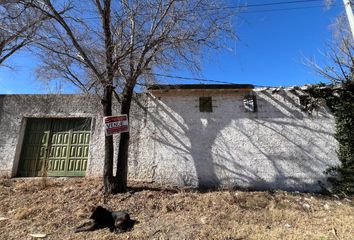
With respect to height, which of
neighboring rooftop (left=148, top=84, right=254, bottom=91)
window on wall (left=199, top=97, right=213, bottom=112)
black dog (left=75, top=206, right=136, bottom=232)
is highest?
neighboring rooftop (left=148, top=84, right=254, bottom=91)

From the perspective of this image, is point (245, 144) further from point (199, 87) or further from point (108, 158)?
point (108, 158)

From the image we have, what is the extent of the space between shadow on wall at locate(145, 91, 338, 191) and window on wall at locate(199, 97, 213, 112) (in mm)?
141

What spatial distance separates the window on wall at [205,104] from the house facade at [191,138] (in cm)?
3

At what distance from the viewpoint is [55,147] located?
25.3ft

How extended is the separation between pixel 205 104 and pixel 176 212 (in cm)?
361

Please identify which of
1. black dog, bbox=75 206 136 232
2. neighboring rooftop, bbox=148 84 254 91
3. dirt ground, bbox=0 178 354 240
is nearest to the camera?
dirt ground, bbox=0 178 354 240

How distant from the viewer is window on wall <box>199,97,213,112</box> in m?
7.52

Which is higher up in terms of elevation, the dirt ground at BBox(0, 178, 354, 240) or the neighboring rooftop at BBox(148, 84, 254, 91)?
the neighboring rooftop at BBox(148, 84, 254, 91)

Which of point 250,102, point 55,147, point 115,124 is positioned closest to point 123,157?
point 115,124

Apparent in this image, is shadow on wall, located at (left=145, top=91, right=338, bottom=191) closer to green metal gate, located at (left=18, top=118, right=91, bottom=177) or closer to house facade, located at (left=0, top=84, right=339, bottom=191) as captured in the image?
house facade, located at (left=0, top=84, right=339, bottom=191)

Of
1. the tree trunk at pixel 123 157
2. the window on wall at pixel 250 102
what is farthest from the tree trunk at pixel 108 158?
the window on wall at pixel 250 102

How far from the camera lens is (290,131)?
7.18 m

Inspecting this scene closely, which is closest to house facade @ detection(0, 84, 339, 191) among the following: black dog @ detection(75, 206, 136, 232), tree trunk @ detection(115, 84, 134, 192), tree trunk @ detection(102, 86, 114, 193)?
tree trunk @ detection(115, 84, 134, 192)

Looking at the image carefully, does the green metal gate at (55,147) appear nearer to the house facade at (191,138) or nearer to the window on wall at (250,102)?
the house facade at (191,138)
